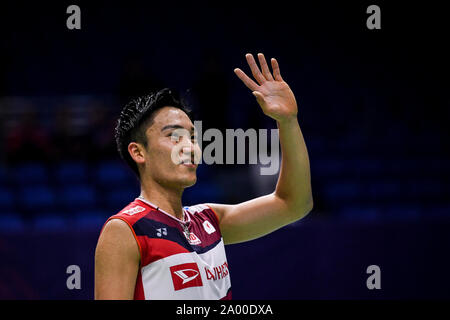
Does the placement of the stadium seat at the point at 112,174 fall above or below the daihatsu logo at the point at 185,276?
above

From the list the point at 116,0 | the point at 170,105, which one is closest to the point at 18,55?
the point at 116,0

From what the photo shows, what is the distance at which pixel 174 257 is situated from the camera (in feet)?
6.83

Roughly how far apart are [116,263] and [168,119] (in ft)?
2.09

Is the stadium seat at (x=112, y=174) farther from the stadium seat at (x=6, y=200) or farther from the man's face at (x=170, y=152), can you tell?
the man's face at (x=170, y=152)

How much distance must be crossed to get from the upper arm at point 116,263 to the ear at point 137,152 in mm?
357

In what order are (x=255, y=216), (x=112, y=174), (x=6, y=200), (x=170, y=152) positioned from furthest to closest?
1. (x=112, y=174)
2. (x=6, y=200)
3. (x=255, y=216)
4. (x=170, y=152)

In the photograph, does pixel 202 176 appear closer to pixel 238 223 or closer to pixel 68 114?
pixel 68 114

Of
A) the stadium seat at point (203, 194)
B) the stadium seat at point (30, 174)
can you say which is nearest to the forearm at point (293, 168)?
the stadium seat at point (203, 194)

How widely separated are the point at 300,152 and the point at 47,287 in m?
3.11

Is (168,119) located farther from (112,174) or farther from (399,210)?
(399,210)

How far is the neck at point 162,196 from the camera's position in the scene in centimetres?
228

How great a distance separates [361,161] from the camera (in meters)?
6.33

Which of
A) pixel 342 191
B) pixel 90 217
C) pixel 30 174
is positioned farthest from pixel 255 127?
pixel 30 174

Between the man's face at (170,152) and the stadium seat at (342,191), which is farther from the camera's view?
the stadium seat at (342,191)
